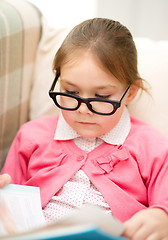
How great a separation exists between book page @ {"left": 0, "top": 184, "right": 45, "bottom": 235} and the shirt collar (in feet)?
0.74

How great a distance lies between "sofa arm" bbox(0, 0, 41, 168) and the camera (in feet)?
4.19

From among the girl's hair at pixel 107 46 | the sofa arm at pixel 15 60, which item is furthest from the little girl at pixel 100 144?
the sofa arm at pixel 15 60

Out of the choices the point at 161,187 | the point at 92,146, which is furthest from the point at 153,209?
the point at 92,146

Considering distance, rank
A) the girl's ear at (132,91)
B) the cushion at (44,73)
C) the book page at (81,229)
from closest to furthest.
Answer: the book page at (81,229)
the girl's ear at (132,91)
the cushion at (44,73)

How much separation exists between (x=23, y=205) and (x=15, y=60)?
629 millimetres

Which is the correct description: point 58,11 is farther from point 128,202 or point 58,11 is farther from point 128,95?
point 128,202

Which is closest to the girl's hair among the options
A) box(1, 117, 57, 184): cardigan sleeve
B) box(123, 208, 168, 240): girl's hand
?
box(1, 117, 57, 184): cardigan sleeve

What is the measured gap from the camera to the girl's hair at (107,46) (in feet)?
3.23

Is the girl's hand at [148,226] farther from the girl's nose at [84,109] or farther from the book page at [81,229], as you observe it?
the girl's nose at [84,109]

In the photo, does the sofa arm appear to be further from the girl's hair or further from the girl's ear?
the girl's ear

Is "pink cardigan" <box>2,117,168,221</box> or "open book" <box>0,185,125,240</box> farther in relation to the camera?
"pink cardigan" <box>2,117,168,221</box>

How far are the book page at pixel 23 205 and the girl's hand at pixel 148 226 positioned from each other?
0.24 m

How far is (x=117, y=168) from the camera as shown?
1.08 metres

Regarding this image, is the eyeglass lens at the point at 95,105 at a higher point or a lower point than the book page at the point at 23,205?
higher
